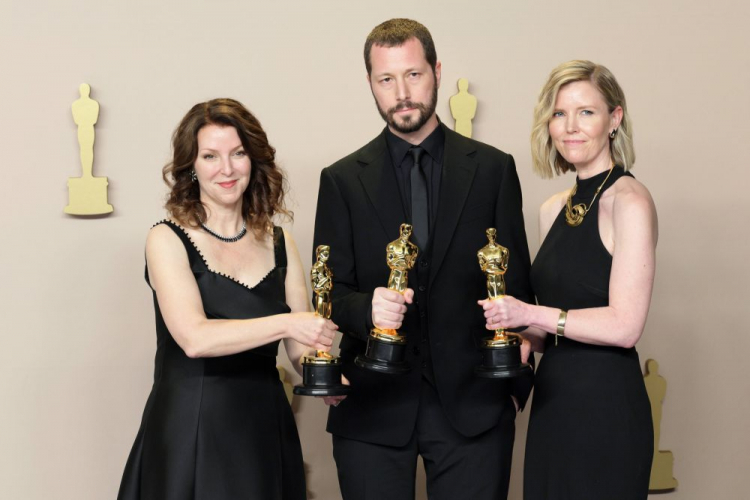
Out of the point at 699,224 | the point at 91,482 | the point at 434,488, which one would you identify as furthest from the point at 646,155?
the point at 91,482

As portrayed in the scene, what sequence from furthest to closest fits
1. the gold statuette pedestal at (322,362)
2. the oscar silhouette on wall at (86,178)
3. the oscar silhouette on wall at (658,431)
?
1. the oscar silhouette on wall at (658,431)
2. the oscar silhouette on wall at (86,178)
3. the gold statuette pedestal at (322,362)

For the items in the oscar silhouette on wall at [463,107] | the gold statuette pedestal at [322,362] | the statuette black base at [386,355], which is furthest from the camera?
the oscar silhouette on wall at [463,107]

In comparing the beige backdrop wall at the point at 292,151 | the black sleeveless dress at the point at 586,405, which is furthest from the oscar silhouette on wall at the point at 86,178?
the black sleeveless dress at the point at 586,405

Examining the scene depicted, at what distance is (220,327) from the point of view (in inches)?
106

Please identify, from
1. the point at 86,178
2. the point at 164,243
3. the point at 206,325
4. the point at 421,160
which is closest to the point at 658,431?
the point at 421,160

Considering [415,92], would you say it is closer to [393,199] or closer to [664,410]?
[393,199]

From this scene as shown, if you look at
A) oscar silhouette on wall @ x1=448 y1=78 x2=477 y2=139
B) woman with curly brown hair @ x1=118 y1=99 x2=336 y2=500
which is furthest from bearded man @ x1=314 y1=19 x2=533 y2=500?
oscar silhouette on wall @ x1=448 y1=78 x2=477 y2=139

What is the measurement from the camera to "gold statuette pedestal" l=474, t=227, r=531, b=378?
8.62ft

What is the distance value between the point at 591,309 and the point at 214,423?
3.73 feet

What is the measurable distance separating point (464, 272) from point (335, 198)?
48 centimetres

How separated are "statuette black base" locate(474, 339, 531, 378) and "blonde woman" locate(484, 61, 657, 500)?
72mm

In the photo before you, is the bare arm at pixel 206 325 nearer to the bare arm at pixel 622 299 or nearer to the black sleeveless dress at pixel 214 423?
the black sleeveless dress at pixel 214 423

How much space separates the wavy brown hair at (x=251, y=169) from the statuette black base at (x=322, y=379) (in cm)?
51

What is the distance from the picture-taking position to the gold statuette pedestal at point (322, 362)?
2.70m
